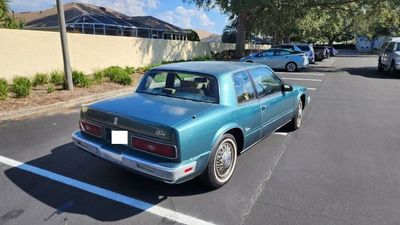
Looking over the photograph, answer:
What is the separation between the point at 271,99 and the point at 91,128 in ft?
8.85

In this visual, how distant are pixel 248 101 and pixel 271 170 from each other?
3.36 feet

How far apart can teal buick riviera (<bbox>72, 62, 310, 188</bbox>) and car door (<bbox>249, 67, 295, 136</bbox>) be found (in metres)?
0.02

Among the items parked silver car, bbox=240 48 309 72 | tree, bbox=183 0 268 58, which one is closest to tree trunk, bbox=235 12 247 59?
tree, bbox=183 0 268 58

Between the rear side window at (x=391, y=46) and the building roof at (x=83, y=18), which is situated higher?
the building roof at (x=83, y=18)

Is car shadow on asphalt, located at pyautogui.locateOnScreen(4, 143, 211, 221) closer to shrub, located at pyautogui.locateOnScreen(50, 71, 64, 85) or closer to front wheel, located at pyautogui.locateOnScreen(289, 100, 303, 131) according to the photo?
front wheel, located at pyautogui.locateOnScreen(289, 100, 303, 131)

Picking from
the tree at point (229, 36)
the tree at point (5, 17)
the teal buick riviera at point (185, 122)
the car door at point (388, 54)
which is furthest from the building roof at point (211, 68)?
the tree at point (229, 36)

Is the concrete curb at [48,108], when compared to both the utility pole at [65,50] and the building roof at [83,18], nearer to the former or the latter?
the utility pole at [65,50]

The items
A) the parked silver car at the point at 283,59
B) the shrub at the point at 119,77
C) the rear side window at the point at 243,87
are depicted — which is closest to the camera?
the rear side window at the point at 243,87

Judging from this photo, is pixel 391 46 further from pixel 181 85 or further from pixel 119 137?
pixel 119 137

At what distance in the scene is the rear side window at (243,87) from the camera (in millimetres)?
4598

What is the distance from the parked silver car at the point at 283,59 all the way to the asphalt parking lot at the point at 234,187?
14173 millimetres

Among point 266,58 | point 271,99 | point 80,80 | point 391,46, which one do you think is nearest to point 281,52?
point 266,58

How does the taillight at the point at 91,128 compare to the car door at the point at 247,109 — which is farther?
the car door at the point at 247,109

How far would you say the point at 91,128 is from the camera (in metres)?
4.26
